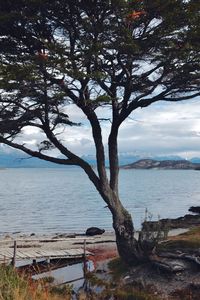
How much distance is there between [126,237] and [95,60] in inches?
225

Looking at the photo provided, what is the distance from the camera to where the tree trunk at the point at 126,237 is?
52.7 ft

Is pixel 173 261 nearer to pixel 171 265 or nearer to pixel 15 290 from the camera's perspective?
pixel 171 265

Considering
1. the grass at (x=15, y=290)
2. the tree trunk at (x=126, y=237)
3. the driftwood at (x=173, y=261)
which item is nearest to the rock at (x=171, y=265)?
the driftwood at (x=173, y=261)

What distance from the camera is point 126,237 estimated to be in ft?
52.7

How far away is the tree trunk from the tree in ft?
0.10

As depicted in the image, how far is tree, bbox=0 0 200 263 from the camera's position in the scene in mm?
13086

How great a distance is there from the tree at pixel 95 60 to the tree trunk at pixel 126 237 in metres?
0.03

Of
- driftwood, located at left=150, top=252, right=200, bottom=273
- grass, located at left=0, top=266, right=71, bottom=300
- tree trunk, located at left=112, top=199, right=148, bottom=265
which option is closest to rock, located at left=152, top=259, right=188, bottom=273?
driftwood, located at left=150, top=252, right=200, bottom=273

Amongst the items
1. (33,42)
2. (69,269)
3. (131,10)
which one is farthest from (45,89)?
(69,269)

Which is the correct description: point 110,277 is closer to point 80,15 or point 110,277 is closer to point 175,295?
point 175,295

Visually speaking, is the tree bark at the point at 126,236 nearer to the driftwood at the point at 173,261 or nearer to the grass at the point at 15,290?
the driftwood at the point at 173,261

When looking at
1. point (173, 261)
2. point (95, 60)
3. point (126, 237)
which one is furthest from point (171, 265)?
point (95, 60)

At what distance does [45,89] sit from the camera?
45.7 ft

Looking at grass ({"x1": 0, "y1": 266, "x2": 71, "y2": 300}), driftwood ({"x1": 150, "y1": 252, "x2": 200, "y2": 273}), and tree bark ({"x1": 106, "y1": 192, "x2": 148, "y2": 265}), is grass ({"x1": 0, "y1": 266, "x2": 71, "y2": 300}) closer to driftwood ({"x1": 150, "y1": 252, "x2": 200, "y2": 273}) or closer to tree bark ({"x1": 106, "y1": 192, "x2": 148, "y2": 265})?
driftwood ({"x1": 150, "y1": 252, "x2": 200, "y2": 273})
